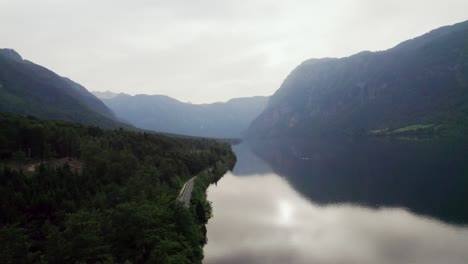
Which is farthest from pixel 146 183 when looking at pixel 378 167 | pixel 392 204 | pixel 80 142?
pixel 378 167

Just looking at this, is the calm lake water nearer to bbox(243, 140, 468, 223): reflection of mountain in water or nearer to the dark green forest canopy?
bbox(243, 140, 468, 223): reflection of mountain in water

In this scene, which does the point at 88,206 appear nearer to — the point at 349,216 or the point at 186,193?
the point at 186,193

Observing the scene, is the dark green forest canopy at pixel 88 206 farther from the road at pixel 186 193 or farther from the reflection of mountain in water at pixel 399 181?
the reflection of mountain in water at pixel 399 181

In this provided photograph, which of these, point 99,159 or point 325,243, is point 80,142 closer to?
point 99,159

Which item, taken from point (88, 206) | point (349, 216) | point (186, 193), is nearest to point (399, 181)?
point (349, 216)

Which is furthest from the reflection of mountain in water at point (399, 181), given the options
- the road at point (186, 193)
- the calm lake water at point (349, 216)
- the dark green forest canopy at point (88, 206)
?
the dark green forest canopy at point (88, 206)

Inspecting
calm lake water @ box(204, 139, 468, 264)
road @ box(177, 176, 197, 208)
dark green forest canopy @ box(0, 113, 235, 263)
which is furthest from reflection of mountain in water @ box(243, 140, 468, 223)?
dark green forest canopy @ box(0, 113, 235, 263)

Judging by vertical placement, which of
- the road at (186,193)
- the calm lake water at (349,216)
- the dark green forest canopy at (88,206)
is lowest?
the calm lake water at (349,216)
